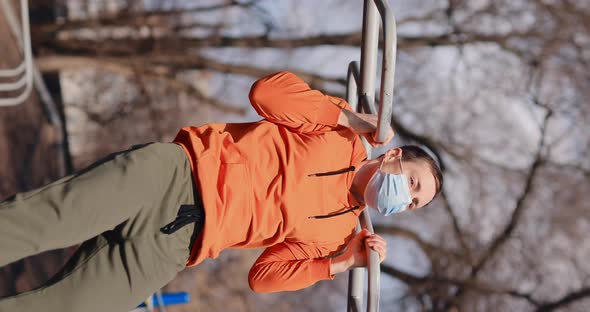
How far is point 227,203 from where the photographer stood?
201 centimetres

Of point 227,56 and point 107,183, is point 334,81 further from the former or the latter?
point 107,183

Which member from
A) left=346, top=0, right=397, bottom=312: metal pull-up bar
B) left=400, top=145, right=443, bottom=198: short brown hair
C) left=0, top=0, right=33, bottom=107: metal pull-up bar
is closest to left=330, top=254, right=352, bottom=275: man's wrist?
left=346, top=0, right=397, bottom=312: metal pull-up bar

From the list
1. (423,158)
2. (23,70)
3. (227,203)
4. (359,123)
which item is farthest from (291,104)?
(23,70)

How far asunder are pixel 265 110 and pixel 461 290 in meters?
4.84

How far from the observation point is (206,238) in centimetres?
200

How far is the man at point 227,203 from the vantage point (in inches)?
66.8

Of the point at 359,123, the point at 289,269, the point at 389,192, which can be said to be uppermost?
the point at 359,123

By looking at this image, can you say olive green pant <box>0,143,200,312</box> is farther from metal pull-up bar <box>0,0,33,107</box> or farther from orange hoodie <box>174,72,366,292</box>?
metal pull-up bar <box>0,0,33,107</box>

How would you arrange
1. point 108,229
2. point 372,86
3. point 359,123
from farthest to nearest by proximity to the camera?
point 372,86
point 359,123
point 108,229

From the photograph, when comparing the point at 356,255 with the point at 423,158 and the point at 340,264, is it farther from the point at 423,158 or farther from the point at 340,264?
the point at 423,158

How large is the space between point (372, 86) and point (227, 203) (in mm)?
853

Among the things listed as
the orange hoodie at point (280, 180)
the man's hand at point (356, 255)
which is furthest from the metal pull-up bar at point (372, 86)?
the orange hoodie at point (280, 180)

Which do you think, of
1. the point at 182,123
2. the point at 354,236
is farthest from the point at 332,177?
the point at 182,123

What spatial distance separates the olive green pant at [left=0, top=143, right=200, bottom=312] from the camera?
162 cm
